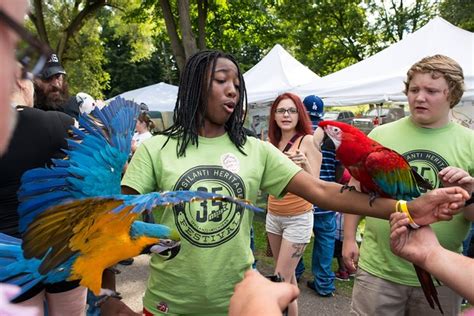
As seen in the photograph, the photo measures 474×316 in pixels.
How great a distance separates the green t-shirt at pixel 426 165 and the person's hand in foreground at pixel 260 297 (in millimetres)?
1323

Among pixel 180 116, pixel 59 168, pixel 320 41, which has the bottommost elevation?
pixel 59 168

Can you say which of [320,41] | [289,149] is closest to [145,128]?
[289,149]

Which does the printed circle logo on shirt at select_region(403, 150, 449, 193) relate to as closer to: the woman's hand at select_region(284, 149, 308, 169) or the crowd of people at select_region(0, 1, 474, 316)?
the crowd of people at select_region(0, 1, 474, 316)

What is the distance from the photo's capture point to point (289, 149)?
3.55 metres

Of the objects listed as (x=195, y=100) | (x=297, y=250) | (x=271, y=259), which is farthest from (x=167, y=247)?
(x=271, y=259)

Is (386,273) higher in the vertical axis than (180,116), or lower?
lower

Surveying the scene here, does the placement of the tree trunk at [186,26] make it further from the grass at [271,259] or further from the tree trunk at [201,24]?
the grass at [271,259]

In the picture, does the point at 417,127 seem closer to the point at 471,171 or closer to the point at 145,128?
the point at 471,171

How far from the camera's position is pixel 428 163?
2090mm

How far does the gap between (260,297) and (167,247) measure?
567 mm

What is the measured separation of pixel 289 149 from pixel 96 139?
93.1 inches

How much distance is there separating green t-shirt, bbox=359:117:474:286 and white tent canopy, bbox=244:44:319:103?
19.6ft

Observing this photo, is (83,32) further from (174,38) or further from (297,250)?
(297,250)

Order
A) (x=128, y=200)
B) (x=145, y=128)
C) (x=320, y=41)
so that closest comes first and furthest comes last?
(x=128, y=200) < (x=145, y=128) < (x=320, y=41)
